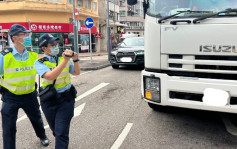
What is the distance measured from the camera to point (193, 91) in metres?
3.15

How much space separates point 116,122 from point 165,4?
88.1 inches

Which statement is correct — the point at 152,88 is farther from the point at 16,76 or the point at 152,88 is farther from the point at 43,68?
the point at 16,76

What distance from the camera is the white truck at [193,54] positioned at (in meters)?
2.97

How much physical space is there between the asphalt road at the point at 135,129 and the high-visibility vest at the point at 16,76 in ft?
3.18

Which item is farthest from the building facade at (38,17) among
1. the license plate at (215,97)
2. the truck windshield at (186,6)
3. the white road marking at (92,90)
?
the license plate at (215,97)

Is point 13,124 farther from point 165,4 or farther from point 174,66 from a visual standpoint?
point 165,4

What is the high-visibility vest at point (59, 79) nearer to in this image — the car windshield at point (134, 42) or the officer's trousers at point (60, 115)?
the officer's trousers at point (60, 115)

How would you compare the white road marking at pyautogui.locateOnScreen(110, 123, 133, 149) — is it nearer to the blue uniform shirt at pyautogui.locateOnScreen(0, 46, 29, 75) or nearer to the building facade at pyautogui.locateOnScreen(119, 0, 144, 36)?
the blue uniform shirt at pyautogui.locateOnScreen(0, 46, 29, 75)

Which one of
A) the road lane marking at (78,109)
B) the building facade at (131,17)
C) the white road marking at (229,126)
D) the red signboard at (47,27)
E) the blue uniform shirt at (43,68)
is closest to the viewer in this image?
the blue uniform shirt at (43,68)

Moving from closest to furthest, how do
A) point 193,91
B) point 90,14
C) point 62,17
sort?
point 193,91 < point 62,17 < point 90,14

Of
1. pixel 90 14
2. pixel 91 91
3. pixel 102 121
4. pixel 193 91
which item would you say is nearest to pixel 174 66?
pixel 193 91

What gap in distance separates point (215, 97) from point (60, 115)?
198 centimetres

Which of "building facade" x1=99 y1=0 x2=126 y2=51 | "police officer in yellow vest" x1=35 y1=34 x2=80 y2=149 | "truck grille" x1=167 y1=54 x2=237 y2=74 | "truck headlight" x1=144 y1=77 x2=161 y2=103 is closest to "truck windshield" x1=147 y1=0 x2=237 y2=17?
"truck grille" x1=167 y1=54 x2=237 y2=74

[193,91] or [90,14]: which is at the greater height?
[90,14]
